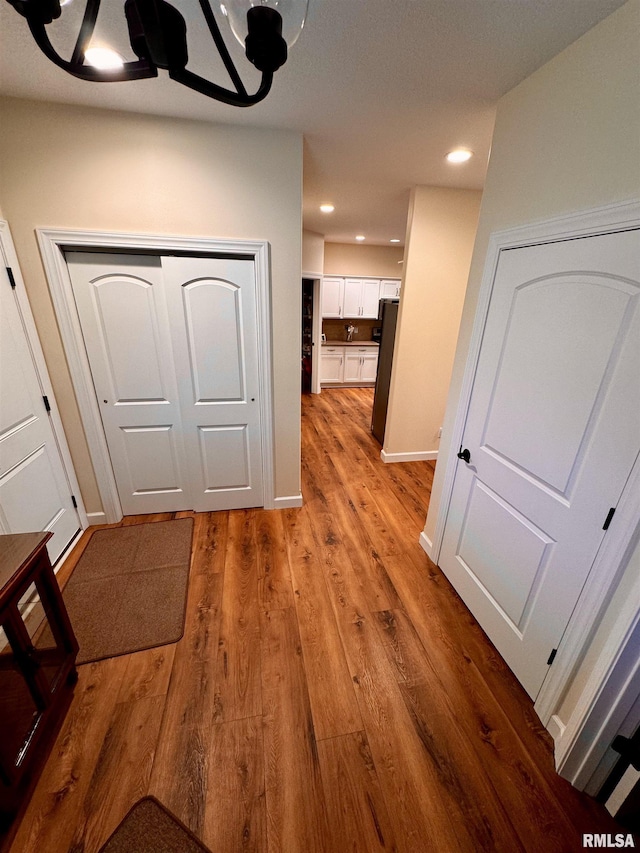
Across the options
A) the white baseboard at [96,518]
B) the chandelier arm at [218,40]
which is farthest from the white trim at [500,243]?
the white baseboard at [96,518]

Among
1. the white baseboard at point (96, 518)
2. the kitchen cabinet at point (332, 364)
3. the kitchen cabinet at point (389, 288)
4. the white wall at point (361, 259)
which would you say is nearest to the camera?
the white baseboard at point (96, 518)

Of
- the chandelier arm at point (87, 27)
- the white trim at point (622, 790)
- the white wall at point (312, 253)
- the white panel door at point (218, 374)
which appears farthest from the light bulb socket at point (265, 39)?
the white wall at point (312, 253)

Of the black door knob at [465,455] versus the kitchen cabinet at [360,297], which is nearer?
the black door knob at [465,455]

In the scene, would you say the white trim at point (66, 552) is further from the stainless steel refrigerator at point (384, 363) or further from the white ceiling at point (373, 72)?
the stainless steel refrigerator at point (384, 363)

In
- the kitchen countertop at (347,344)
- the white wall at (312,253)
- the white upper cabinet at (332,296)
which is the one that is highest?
the white wall at (312,253)

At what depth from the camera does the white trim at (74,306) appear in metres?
1.90

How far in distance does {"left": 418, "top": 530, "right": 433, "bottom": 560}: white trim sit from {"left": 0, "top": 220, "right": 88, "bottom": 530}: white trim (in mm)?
2485

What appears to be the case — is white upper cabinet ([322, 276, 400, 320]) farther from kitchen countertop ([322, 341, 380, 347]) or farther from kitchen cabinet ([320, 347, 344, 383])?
kitchen cabinet ([320, 347, 344, 383])

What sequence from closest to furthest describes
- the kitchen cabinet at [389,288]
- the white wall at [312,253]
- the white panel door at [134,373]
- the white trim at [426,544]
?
1. the white panel door at [134,373]
2. the white trim at [426,544]
3. the white wall at [312,253]
4. the kitchen cabinet at [389,288]

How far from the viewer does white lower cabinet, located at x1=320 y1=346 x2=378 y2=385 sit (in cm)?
636

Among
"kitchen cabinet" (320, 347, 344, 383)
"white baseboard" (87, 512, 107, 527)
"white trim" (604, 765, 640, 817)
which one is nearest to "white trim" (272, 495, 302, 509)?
Answer: "white baseboard" (87, 512, 107, 527)

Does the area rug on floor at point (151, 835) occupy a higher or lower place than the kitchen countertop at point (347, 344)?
lower

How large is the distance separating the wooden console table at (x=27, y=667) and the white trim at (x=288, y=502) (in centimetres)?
152

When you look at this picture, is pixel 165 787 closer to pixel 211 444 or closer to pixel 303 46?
pixel 211 444
